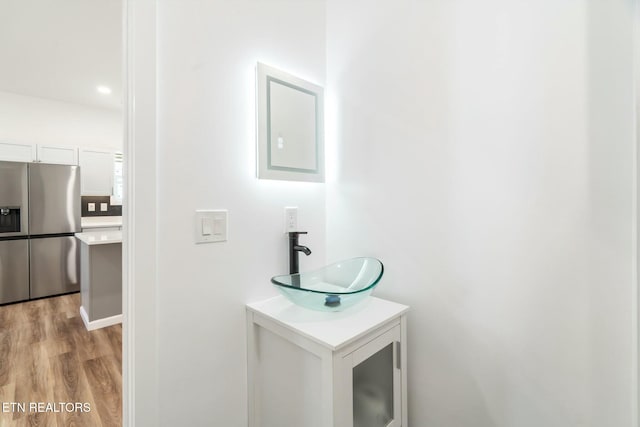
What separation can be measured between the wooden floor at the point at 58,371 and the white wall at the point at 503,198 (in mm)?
1884

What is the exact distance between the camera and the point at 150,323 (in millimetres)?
868

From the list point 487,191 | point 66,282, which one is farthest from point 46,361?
point 487,191

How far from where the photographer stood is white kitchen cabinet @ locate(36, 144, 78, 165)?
3.59 metres

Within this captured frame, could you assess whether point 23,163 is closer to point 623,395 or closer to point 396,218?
point 396,218

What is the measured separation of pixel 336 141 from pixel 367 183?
0.30 meters

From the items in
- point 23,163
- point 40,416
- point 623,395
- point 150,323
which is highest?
point 23,163

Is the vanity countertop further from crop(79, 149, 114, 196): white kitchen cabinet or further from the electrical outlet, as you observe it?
crop(79, 149, 114, 196): white kitchen cabinet

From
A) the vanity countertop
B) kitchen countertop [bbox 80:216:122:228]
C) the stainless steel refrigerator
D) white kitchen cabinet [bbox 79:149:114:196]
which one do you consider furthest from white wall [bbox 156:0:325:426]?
white kitchen cabinet [bbox 79:149:114:196]

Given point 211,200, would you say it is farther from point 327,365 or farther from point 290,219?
point 327,365

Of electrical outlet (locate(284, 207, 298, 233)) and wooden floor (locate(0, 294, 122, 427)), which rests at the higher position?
electrical outlet (locate(284, 207, 298, 233))

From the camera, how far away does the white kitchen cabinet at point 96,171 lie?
12.9ft

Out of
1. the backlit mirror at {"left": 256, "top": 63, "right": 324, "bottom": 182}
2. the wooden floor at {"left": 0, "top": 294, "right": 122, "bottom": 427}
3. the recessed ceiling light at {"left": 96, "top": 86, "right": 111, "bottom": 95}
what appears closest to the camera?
the backlit mirror at {"left": 256, "top": 63, "right": 324, "bottom": 182}
